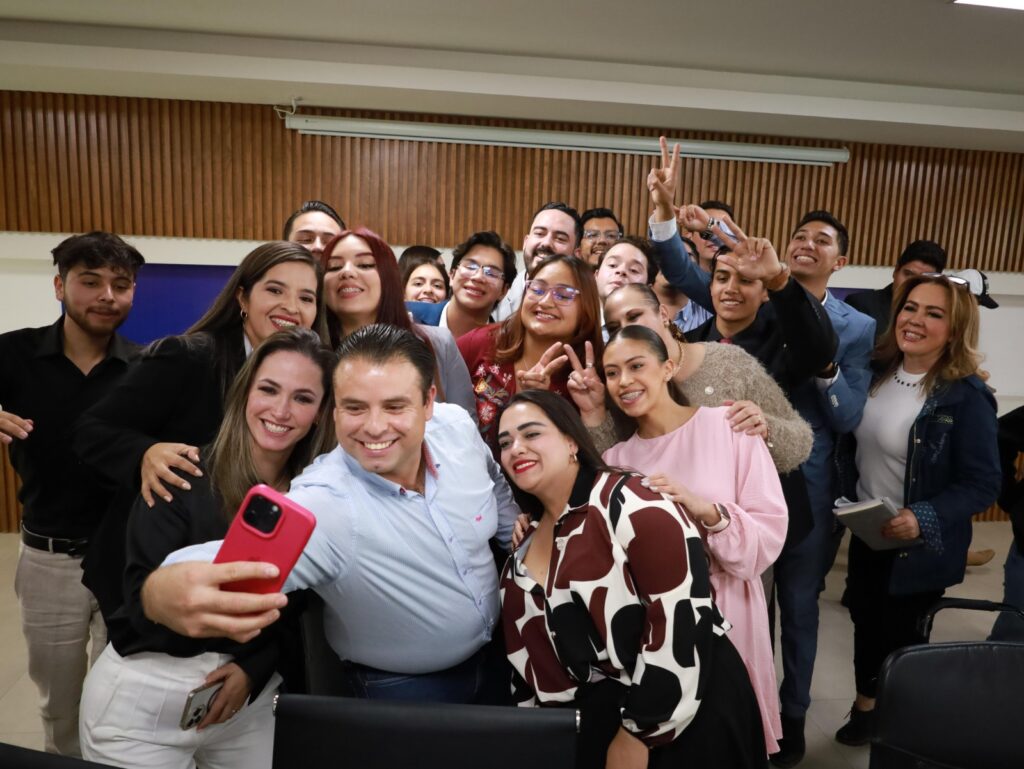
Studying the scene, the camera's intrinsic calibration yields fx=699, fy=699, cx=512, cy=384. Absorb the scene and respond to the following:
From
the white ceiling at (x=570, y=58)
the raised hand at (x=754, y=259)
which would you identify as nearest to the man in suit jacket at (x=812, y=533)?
the raised hand at (x=754, y=259)

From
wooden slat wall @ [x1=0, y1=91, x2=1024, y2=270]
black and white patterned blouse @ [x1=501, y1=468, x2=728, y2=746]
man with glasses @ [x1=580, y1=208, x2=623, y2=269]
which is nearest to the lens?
black and white patterned blouse @ [x1=501, y1=468, x2=728, y2=746]

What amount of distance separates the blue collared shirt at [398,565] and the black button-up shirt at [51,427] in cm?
135

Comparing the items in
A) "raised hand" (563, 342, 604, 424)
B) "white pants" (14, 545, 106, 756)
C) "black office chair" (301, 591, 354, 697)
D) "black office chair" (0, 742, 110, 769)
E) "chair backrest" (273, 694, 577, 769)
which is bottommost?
"white pants" (14, 545, 106, 756)

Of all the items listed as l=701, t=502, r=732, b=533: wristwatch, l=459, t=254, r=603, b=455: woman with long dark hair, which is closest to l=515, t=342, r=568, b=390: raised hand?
l=459, t=254, r=603, b=455: woman with long dark hair

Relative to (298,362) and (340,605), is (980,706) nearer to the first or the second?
(340,605)

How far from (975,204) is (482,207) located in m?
4.43

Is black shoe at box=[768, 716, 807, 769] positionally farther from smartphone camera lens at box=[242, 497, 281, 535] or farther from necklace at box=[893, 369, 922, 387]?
smartphone camera lens at box=[242, 497, 281, 535]

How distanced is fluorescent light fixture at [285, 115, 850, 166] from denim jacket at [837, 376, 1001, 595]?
3.44 metres

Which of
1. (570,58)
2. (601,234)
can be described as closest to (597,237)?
(601,234)

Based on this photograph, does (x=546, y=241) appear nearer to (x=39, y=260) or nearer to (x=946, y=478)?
(x=946, y=478)

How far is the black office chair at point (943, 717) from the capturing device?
1.65 meters

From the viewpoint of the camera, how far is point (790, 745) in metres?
2.89

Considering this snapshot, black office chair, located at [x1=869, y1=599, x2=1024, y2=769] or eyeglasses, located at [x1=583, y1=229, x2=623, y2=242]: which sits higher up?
eyeglasses, located at [x1=583, y1=229, x2=623, y2=242]

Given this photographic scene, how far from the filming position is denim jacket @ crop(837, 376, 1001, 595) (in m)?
2.75
